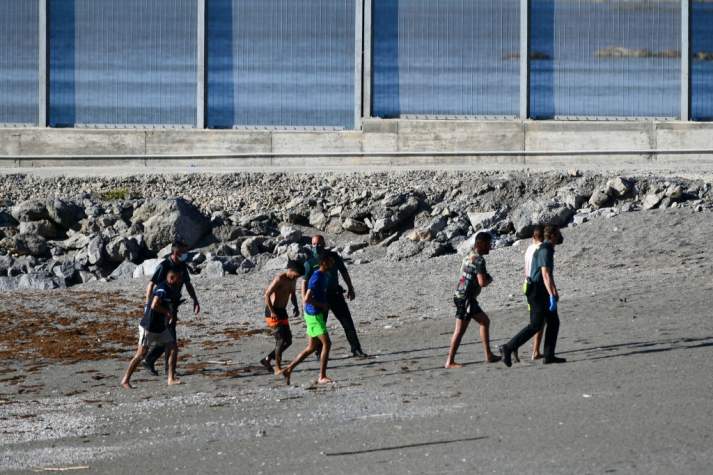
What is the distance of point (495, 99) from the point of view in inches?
1312

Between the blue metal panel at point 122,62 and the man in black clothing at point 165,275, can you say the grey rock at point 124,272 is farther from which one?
the blue metal panel at point 122,62

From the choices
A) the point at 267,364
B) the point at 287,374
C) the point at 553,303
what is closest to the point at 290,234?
the point at 267,364

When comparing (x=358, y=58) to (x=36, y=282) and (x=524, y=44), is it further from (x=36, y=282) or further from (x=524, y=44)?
(x=36, y=282)

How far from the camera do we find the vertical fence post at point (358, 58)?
33.4 meters

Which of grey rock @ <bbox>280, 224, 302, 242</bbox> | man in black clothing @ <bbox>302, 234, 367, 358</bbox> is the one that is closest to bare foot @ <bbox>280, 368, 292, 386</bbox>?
man in black clothing @ <bbox>302, 234, 367, 358</bbox>

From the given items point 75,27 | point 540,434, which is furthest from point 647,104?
point 540,434

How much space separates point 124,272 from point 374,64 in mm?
11912

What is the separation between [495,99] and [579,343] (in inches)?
754

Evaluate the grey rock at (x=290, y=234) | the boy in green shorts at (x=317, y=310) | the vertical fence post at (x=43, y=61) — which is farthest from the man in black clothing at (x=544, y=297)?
the vertical fence post at (x=43, y=61)

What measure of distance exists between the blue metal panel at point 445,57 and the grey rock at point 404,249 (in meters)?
10.0

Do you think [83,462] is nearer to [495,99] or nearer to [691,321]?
[691,321]

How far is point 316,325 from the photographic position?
13258mm

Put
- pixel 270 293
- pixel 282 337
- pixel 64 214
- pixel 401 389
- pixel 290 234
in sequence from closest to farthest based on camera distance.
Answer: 1. pixel 401 389
2. pixel 270 293
3. pixel 282 337
4. pixel 290 234
5. pixel 64 214

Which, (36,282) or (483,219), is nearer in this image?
(36,282)
